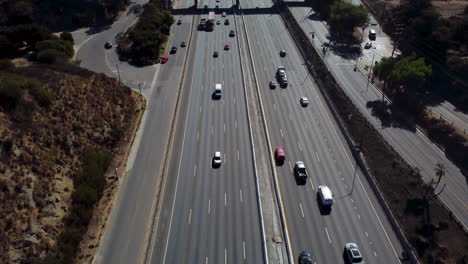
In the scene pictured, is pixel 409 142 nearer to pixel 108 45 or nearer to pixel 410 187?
pixel 410 187

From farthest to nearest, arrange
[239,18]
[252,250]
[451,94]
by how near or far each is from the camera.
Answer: [239,18], [451,94], [252,250]

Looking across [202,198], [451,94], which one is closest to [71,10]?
[202,198]

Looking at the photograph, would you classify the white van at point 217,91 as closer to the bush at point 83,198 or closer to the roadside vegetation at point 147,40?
the roadside vegetation at point 147,40

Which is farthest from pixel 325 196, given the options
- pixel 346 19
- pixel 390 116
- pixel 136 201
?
pixel 346 19

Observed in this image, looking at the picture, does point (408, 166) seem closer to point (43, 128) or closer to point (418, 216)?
point (418, 216)

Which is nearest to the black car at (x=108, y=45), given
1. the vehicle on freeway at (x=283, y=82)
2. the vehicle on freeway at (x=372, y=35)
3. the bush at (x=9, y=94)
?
the bush at (x=9, y=94)

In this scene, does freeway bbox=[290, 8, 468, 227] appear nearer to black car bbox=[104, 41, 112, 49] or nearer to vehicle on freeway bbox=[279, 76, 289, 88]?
vehicle on freeway bbox=[279, 76, 289, 88]
